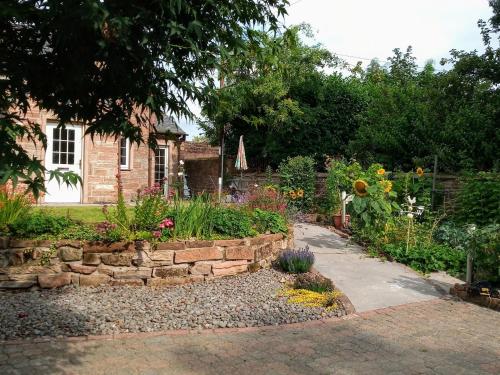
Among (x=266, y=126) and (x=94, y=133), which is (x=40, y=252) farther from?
(x=266, y=126)

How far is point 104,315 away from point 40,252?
5.80 feet

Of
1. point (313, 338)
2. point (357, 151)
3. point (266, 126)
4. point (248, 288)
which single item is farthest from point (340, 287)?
point (266, 126)

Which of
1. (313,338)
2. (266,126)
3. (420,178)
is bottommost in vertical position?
(313,338)

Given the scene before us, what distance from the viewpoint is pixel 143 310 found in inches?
220

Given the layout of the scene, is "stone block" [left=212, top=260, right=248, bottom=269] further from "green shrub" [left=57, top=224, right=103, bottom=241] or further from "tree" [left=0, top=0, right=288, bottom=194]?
"tree" [left=0, top=0, right=288, bottom=194]

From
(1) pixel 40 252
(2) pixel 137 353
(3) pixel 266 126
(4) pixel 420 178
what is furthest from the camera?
(3) pixel 266 126

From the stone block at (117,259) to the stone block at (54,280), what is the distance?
53cm

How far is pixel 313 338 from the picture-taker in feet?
16.2

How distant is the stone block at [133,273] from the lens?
21.6 ft

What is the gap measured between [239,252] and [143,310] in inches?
83.9

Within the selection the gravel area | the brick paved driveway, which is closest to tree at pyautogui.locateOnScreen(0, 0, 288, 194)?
the brick paved driveway

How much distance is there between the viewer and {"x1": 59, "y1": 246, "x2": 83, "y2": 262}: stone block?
21.3 ft

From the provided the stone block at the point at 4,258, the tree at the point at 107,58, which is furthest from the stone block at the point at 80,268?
the tree at the point at 107,58

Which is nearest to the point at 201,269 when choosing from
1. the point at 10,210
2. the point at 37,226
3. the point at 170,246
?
the point at 170,246
